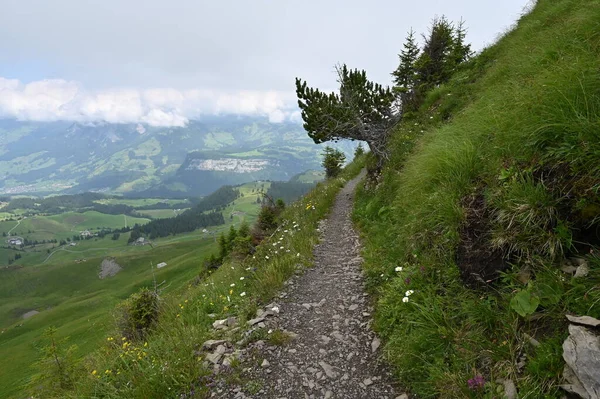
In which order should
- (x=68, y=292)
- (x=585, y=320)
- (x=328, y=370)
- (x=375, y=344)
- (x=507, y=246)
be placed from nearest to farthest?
(x=585, y=320), (x=507, y=246), (x=328, y=370), (x=375, y=344), (x=68, y=292)

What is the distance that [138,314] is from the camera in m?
10.1

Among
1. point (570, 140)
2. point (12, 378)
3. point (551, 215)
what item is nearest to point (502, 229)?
point (551, 215)

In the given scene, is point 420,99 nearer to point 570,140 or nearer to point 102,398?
point 570,140

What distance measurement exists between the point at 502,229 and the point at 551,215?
0.62 metres

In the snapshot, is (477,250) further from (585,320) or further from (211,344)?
(211,344)

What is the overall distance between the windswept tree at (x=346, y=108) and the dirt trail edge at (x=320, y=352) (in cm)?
1276

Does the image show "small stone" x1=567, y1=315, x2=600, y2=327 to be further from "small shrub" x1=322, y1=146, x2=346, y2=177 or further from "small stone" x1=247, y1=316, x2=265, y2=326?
"small shrub" x1=322, y1=146, x2=346, y2=177

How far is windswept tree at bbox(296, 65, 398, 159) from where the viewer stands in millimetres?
19281

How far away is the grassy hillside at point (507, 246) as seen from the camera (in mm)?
3525

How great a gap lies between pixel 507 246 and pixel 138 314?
34.3ft

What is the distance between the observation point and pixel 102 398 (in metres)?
5.32

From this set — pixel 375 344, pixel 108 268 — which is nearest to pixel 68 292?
pixel 108 268

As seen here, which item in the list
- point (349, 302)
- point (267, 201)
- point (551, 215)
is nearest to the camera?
point (551, 215)

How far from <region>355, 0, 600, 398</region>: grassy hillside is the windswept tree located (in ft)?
41.8
